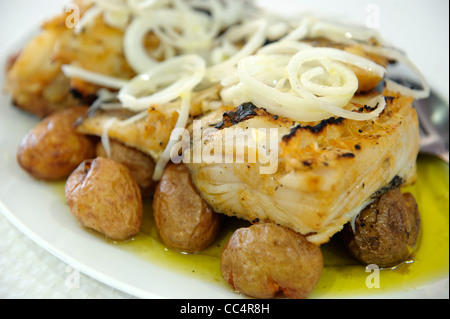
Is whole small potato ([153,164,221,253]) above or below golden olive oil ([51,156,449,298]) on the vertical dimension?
→ above

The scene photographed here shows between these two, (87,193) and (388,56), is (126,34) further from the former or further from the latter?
(388,56)

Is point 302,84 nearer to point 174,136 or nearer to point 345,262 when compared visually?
point 174,136

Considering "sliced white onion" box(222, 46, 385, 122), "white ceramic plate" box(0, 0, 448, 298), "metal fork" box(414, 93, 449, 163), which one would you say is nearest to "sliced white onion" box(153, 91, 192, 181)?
"sliced white onion" box(222, 46, 385, 122)

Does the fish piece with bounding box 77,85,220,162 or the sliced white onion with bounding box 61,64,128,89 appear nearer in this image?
the fish piece with bounding box 77,85,220,162

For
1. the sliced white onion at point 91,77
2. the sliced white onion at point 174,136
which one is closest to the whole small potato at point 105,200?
the sliced white onion at point 174,136

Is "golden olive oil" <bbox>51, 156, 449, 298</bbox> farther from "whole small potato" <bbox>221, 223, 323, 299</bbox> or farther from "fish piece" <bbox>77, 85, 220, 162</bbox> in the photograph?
"fish piece" <bbox>77, 85, 220, 162</bbox>

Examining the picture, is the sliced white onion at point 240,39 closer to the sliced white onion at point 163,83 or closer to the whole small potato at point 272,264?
the sliced white onion at point 163,83

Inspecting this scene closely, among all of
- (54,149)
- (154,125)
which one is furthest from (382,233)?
(54,149)
